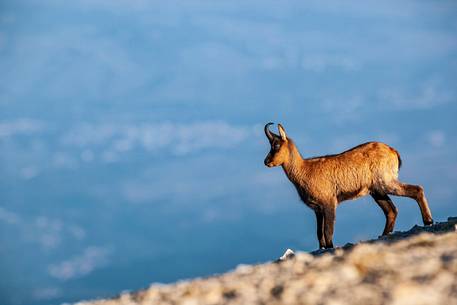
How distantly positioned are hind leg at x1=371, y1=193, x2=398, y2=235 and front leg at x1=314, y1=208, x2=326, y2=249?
1426 millimetres

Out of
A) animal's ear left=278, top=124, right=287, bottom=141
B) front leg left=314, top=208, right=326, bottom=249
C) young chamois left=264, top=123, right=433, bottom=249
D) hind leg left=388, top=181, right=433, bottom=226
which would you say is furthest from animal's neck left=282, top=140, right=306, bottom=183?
hind leg left=388, top=181, right=433, bottom=226

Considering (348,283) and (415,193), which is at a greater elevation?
(415,193)

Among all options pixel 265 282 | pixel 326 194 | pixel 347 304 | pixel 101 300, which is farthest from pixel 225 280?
pixel 326 194

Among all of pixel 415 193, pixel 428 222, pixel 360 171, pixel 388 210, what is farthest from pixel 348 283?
pixel 388 210

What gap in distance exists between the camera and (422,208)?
57.8ft

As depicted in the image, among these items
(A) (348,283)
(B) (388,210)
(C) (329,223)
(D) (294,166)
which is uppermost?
(D) (294,166)

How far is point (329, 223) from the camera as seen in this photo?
17344 mm

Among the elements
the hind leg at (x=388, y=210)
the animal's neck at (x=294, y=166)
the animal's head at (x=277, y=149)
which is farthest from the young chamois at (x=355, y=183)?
the animal's head at (x=277, y=149)

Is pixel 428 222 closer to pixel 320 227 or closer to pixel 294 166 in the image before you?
pixel 320 227

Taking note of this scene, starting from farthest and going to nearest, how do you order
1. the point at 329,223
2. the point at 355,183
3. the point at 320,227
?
the point at 355,183 < the point at 320,227 < the point at 329,223

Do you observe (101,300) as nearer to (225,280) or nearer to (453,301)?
(225,280)

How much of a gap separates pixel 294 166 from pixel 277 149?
586 mm

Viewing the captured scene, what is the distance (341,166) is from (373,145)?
97cm

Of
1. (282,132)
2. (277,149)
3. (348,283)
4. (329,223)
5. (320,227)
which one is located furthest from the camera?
(277,149)
